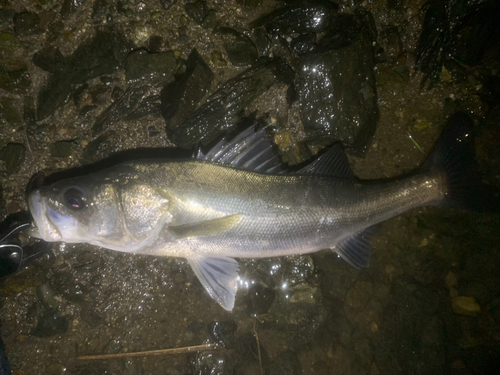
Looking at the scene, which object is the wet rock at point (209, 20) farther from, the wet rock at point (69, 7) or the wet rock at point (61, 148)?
the wet rock at point (61, 148)

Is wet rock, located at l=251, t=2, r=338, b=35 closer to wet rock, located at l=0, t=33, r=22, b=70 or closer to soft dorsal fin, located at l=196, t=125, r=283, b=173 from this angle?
soft dorsal fin, located at l=196, t=125, r=283, b=173

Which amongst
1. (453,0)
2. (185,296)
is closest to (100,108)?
(185,296)

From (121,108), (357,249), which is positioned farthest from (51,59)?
(357,249)

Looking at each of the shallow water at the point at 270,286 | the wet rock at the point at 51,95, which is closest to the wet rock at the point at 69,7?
the shallow water at the point at 270,286

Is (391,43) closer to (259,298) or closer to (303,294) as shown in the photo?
(303,294)

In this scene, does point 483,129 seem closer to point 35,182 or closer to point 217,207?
point 217,207
